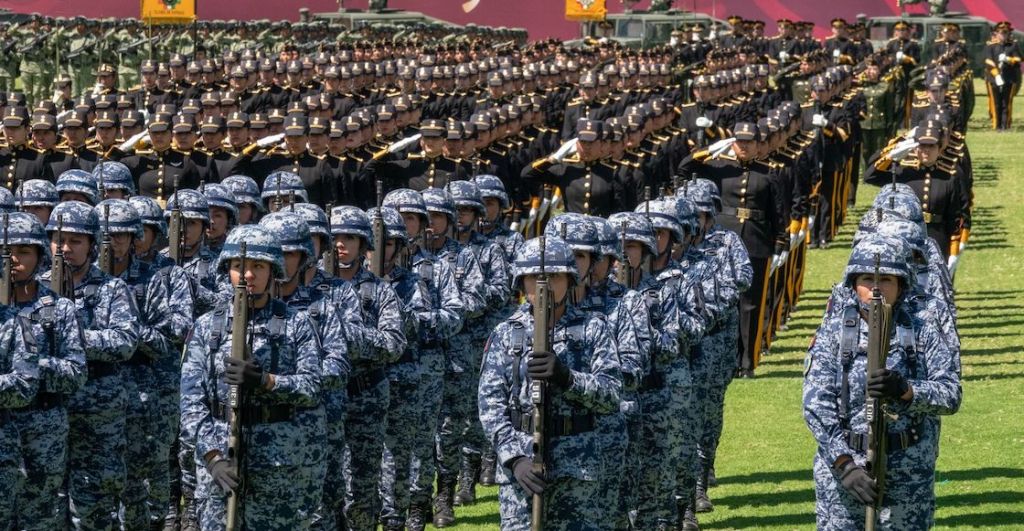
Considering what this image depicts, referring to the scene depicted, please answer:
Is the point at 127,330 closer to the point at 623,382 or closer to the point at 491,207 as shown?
the point at 623,382

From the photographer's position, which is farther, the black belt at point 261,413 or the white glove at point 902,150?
the white glove at point 902,150

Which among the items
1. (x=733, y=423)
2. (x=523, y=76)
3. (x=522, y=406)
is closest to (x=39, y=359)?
(x=522, y=406)

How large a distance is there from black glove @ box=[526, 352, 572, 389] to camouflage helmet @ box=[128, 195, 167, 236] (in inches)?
177

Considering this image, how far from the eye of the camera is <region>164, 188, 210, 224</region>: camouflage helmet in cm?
1450

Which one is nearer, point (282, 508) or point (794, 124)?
point (282, 508)

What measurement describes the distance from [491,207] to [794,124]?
987cm

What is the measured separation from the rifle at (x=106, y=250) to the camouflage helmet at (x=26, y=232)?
4.74ft

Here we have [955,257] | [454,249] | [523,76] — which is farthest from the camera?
[523,76]

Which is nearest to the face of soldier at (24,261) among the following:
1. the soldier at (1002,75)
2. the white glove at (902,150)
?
the white glove at (902,150)

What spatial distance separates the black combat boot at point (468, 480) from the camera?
15422mm

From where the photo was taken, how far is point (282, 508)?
417 inches

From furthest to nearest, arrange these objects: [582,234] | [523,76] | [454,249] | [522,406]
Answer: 1. [523,76]
2. [454,249]
3. [582,234]
4. [522,406]

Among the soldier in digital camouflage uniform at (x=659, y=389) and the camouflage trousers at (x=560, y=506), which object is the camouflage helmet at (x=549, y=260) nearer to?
the camouflage trousers at (x=560, y=506)

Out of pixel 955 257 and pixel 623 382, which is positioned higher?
pixel 623 382
